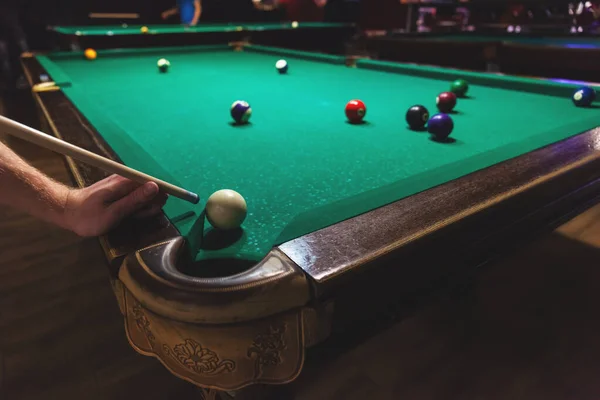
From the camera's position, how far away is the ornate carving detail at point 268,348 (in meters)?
0.57

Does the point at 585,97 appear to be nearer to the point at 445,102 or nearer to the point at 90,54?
the point at 445,102

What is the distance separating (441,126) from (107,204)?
3.30ft

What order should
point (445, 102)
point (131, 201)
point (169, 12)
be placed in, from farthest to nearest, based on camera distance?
point (169, 12) → point (445, 102) → point (131, 201)

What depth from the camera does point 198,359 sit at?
1.87 feet

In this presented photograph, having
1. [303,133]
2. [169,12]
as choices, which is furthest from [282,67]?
[169,12]

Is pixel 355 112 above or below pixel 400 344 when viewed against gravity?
above

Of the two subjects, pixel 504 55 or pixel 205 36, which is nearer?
pixel 504 55

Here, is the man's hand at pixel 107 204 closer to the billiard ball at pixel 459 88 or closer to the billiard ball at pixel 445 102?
the billiard ball at pixel 445 102

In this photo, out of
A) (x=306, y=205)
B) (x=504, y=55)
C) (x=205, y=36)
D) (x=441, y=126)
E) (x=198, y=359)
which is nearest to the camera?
(x=198, y=359)

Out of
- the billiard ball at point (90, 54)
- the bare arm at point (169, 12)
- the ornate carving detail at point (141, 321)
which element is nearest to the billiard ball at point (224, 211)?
the ornate carving detail at point (141, 321)

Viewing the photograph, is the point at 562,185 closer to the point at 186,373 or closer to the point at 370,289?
the point at 370,289

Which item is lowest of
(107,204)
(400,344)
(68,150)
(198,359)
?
(400,344)

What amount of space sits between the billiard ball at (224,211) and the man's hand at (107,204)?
0.32ft

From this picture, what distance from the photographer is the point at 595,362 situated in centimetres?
145
